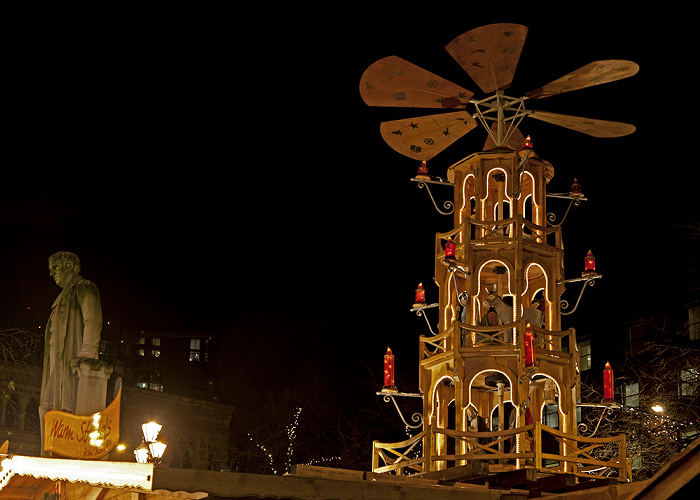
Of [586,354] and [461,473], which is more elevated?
[586,354]

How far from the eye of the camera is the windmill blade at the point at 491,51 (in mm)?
15633

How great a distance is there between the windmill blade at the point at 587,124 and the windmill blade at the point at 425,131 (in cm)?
123

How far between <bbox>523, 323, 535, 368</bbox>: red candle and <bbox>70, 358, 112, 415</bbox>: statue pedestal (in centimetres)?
573

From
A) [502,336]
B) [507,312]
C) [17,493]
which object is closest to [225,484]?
[17,493]

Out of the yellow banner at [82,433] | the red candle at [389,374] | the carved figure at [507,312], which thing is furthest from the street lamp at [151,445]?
the carved figure at [507,312]

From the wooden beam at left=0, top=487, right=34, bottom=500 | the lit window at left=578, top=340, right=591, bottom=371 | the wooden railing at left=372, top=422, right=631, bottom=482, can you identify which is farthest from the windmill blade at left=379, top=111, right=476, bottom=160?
the lit window at left=578, top=340, right=591, bottom=371

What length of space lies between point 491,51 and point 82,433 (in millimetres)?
8586

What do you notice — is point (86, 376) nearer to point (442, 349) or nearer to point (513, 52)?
point (442, 349)

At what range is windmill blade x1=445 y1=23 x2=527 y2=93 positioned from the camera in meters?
15.6

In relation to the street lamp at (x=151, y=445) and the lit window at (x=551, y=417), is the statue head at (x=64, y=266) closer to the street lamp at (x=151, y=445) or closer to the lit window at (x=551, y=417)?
the street lamp at (x=151, y=445)

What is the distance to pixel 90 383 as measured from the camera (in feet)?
44.1

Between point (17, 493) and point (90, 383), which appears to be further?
point (17, 493)

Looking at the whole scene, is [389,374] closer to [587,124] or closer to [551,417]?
[587,124]

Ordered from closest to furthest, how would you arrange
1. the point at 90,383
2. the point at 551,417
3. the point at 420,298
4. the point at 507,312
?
the point at 90,383, the point at 507,312, the point at 420,298, the point at 551,417
